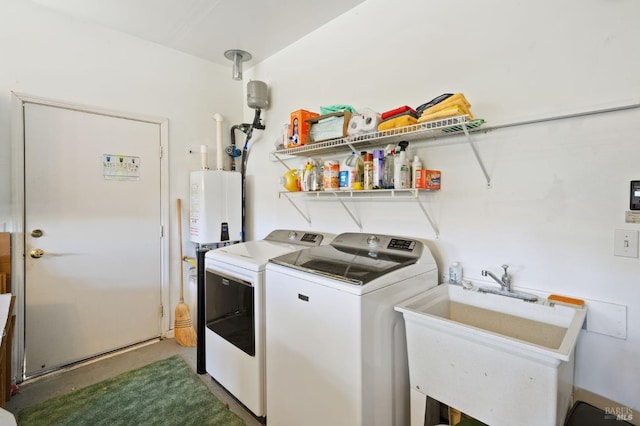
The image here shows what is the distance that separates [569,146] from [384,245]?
1012mm

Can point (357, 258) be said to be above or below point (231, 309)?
Answer: above

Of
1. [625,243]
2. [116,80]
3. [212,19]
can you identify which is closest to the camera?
[625,243]

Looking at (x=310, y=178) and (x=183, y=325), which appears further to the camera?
(x=183, y=325)

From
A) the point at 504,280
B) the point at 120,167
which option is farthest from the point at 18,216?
the point at 504,280

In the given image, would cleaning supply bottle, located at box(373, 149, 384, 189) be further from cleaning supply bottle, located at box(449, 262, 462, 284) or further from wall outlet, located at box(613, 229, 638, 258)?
wall outlet, located at box(613, 229, 638, 258)

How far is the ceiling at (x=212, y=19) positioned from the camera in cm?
221

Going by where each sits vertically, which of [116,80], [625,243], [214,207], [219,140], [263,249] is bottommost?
[263,249]

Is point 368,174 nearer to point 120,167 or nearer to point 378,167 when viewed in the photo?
point 378,167

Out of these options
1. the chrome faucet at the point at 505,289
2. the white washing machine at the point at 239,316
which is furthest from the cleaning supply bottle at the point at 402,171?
the white washing machine at the point at 239,316

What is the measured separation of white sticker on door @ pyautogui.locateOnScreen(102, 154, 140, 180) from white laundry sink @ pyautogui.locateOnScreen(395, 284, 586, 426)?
8.23 ft

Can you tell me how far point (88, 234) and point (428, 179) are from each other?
8.56 ft

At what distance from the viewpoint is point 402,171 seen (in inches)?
67.9

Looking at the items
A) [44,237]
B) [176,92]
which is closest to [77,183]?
[44,237]

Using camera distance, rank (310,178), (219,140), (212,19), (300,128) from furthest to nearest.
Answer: (219,140)
(212,19)
(310,178)
(300,128)
